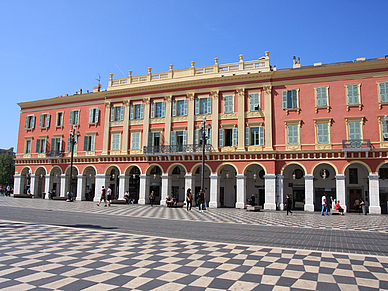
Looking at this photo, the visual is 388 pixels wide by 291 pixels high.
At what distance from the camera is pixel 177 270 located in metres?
6.26

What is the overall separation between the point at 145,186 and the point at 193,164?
649 centimetres

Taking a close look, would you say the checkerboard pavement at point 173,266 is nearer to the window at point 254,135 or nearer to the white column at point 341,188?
the white column at point 341,188

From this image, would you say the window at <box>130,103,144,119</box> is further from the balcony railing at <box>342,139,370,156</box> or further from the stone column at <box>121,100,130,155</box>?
the balcony railing at <box>342,139,370,156</box>

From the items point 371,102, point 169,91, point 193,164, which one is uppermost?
point 169,91

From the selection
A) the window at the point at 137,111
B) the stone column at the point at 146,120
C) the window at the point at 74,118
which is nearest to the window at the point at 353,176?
the stone column at the point at 146,120

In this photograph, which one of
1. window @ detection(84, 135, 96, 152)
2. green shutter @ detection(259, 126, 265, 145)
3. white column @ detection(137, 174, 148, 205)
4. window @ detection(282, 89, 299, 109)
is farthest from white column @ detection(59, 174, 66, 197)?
window @ detection(282, 89, 299, 109)

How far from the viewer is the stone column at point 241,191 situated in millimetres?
30859

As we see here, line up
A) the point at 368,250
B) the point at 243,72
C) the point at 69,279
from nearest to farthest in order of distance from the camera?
the point at 69,279 → the point at 368,250 → the point at 243,72

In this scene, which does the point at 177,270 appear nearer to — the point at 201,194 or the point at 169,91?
the point at 201,194

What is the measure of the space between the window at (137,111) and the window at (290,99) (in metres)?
16.5

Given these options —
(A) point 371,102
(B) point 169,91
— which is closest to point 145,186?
(B) point 169,91

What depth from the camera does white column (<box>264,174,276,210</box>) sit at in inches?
1169

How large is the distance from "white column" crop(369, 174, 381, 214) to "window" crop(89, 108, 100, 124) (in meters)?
31.4

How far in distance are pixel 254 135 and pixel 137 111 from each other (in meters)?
14.6
